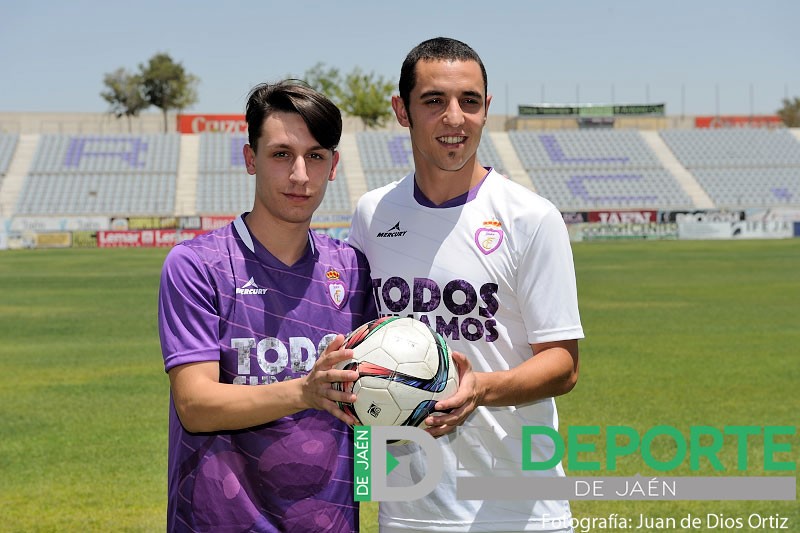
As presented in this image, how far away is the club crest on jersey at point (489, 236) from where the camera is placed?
355 cm

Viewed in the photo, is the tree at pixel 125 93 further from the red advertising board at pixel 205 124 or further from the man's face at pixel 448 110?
the man's face at pixel 448 110

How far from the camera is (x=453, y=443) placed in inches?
143

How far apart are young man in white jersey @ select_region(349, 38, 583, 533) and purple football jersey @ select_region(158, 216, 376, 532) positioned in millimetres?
409

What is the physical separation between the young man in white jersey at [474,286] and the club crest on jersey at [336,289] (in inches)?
9.3

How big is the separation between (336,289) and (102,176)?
60.2 m

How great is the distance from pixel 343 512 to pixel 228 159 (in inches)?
2390

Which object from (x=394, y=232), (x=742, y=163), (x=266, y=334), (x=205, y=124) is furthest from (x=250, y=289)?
(x=205, y=124)

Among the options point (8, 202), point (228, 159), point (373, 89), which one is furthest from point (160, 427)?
point (373, 89)

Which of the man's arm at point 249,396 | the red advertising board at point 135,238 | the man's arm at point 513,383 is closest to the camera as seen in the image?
the man's arm at point 249,396

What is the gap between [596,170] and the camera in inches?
2532

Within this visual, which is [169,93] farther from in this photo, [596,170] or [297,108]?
[297,108]

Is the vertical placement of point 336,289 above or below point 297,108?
below

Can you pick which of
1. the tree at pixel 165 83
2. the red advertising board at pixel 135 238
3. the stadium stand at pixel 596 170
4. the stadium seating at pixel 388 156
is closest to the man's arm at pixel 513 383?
the red advertising board at pixel 135 238

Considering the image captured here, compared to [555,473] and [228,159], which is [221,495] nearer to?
[555,473]
